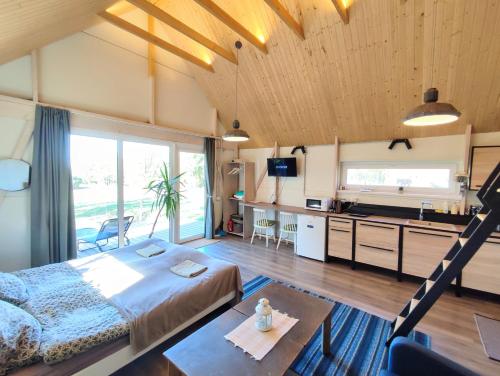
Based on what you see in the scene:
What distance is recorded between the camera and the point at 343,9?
266cm

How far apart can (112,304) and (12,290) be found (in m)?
0.77

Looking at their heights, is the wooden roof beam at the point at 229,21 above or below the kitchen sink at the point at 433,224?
above

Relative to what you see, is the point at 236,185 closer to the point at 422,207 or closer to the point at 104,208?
the point at 104,208

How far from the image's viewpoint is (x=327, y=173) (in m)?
4.80

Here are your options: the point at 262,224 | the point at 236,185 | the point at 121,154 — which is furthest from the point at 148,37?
the point at 262,224

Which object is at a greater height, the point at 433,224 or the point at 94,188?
the point at 94,188

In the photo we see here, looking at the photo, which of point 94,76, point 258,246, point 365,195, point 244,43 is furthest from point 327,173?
point 94,76

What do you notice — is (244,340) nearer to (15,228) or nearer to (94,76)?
(15,228)

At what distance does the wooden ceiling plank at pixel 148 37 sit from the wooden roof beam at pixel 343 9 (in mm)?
2478

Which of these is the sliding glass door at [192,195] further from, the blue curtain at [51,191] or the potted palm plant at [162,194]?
the blue curtain at [51,191]

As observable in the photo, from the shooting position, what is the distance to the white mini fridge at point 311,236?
13.6ft

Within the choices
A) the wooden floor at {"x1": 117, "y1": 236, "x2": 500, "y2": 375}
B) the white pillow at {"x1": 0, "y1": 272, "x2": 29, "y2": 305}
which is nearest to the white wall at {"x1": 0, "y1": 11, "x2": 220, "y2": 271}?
the white pillow at {"x1": 0, "y1": 272, "x2": 29, "y2": 305}

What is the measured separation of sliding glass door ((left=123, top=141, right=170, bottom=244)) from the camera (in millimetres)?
3984

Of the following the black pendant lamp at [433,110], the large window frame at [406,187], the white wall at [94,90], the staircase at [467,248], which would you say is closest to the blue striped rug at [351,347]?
the staircase at [467,248]
